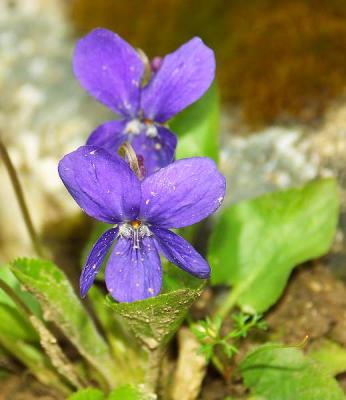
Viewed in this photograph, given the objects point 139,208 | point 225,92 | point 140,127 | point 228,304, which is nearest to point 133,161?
point 139,208

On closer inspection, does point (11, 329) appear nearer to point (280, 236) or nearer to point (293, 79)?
point (280, 236)

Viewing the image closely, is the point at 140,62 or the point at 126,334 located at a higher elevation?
the point at 140,62

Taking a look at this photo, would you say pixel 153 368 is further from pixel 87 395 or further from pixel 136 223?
pixel 136 223

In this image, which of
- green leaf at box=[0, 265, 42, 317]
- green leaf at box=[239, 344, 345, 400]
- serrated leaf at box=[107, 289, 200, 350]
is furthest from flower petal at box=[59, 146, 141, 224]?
green leaf at box=[0, 265, 42, 317]

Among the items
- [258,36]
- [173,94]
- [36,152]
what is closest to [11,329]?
[173,94]

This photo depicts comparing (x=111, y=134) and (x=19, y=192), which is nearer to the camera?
(x=111, y=134)

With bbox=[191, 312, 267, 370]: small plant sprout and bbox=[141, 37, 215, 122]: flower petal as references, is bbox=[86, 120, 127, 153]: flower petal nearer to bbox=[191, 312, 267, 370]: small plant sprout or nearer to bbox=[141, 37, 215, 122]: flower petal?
bbox=[141, 37, 215, 122]: flower petal
